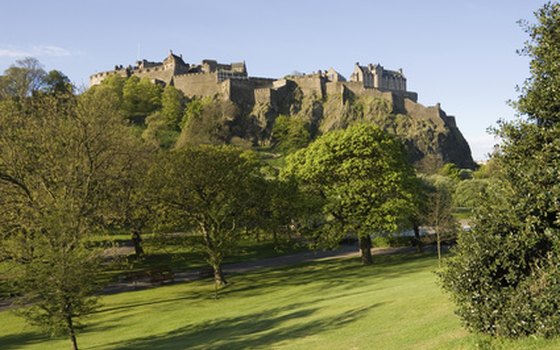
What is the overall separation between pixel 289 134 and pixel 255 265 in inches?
3049

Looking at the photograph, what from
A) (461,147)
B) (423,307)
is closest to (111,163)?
(423,307)

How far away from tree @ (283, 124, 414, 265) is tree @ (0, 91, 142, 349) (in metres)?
13.8

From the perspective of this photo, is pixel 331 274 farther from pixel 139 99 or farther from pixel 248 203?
pixel 139 99

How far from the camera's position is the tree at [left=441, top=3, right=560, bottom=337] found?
896 cm

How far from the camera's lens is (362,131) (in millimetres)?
34906

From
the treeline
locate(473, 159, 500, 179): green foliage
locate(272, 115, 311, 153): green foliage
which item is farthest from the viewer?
locate(272, 115, 311, 153): green foliage

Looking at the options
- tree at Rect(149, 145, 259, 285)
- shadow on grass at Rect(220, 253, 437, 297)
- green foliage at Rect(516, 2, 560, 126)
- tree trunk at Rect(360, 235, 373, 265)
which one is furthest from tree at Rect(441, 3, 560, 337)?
tree trunk at Rect(360, 235, 373, 265)

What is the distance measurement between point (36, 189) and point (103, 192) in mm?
4805

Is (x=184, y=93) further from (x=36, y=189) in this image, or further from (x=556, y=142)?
(x=556, y=142)

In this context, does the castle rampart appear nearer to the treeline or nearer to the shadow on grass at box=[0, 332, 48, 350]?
the treeline

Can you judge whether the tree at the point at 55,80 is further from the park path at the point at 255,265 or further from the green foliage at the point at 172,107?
the park path at the point at 255,265

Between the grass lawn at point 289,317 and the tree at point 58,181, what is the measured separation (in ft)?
6.11

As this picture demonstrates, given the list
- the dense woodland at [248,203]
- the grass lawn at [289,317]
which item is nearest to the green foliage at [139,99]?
the dense woodland at [248,203]

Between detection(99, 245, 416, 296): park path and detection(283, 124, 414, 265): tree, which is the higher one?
→ detection(283, 124, 414, 265): tree
